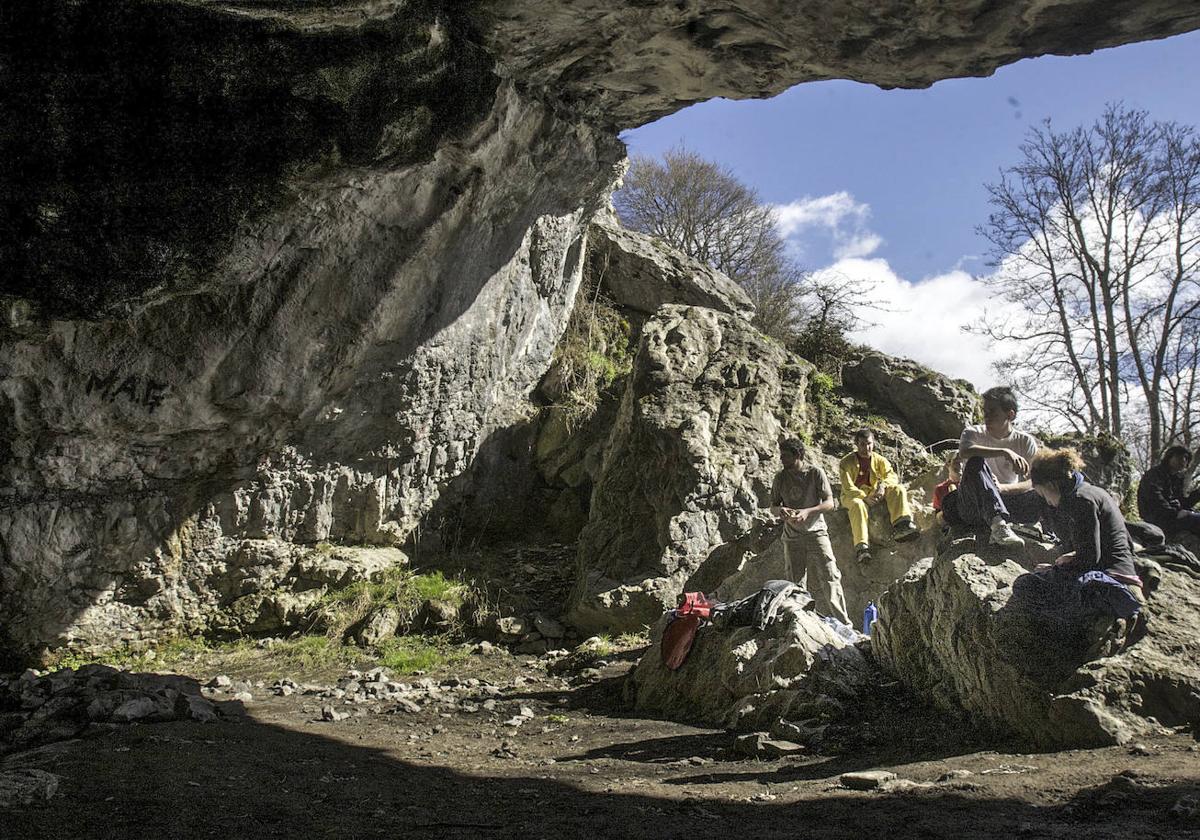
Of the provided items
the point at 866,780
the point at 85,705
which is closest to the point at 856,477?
the point at 866,780

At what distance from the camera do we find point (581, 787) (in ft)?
14.2

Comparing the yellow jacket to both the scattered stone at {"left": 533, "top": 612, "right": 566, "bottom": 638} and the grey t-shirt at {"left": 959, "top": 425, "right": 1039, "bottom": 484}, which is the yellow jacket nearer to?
the grey t-shirt at {"left": 959, "top": 425, "right": 1039, "bottom": 484}

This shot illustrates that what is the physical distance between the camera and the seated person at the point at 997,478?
551 cm

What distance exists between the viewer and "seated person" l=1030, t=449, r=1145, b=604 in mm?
4465

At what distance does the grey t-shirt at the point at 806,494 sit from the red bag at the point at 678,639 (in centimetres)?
135

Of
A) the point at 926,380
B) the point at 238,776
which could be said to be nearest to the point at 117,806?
the point at 238,776

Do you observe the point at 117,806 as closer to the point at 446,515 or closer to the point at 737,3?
the point at 737,3

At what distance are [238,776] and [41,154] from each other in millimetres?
3695

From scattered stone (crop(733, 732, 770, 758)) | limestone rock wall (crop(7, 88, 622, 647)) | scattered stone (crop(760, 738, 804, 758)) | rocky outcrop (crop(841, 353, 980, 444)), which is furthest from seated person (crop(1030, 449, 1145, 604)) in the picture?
rocky outcrop (crop(841, 353, 980, 444))

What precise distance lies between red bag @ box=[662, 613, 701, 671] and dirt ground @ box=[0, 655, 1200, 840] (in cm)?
66

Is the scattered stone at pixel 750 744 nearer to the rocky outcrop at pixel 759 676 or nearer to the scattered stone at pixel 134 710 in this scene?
the rocky outcrop at pixel 759 676

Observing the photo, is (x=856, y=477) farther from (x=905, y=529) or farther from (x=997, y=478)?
(x=997, y=478)

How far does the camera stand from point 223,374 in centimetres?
748

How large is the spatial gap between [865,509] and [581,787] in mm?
4422
